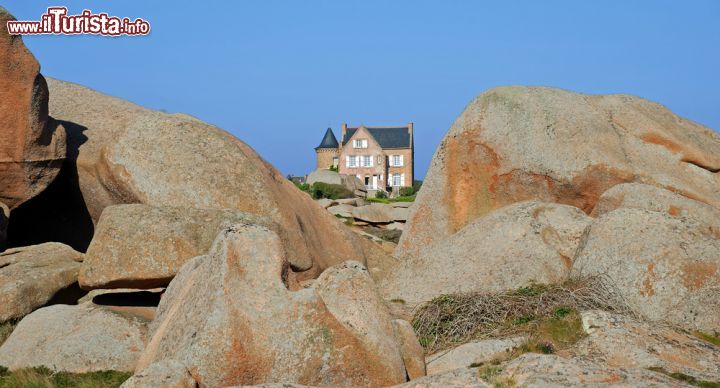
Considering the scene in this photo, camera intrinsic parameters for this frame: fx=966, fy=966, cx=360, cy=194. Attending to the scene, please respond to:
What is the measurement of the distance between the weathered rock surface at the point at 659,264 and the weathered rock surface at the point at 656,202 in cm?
288

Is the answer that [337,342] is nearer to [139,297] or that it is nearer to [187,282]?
[187,282]

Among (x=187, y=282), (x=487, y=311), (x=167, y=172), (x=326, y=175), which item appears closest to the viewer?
(x=187, y=282)

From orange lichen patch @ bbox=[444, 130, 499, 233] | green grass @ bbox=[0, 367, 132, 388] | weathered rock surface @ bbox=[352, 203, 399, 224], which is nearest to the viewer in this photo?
green grass @ bbox=[0, 367, 132, 388]

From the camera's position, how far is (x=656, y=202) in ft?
61.7

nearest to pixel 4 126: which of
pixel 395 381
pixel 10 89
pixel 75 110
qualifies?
pixel 10 89

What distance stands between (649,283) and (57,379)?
28.4 ft

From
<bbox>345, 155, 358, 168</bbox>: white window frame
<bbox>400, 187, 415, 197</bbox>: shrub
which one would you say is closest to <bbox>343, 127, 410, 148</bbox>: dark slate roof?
<bbox>345, 155, 358, 168</bbox>: white window frame

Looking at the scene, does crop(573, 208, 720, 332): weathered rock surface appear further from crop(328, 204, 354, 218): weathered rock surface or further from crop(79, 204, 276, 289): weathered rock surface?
crop(328, 204, 354, 218): weathered rock surface

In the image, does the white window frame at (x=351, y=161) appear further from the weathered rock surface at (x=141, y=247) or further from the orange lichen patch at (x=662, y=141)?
the weathered rock surface at (x=141, y=247)

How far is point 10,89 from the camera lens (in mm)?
19344

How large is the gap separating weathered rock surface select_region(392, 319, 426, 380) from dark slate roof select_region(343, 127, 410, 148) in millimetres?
87226

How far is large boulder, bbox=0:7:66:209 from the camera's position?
19.4 m

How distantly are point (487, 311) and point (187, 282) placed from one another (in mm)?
4238

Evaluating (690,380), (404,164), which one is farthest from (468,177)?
(404,164)
